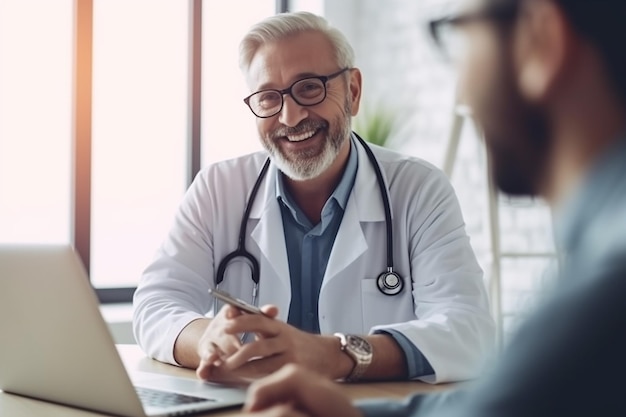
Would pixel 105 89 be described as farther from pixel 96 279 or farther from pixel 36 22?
pixel 96 279

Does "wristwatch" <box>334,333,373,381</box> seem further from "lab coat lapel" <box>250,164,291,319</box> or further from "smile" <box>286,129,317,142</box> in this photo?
"smile" <box>286,129,317,142</box>

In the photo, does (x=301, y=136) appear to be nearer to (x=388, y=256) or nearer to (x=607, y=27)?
(x=388, y=256)

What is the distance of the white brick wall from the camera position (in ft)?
12.4

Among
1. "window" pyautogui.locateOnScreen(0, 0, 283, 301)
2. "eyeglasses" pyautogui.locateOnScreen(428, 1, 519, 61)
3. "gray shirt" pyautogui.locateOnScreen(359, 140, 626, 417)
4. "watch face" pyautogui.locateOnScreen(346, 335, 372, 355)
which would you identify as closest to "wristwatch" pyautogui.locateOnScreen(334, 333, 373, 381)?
"watch face" pyautogui.locateOnScreen(346, 335, 372, 355)

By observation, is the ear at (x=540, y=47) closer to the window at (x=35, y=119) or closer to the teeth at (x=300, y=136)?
the teeth at (x=300, y=136)

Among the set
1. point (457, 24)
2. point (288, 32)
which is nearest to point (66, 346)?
point (457, 24)

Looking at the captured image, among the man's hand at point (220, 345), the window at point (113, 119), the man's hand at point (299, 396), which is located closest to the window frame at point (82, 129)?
the window at point (113, 119)

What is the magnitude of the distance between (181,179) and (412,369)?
2.67 metres

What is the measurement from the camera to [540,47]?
64cm

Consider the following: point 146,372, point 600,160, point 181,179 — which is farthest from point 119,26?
point 600,160

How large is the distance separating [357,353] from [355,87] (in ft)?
3.14

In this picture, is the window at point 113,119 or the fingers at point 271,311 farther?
the window at point 113,119

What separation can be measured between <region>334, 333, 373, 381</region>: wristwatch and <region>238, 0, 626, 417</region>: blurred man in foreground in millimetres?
870

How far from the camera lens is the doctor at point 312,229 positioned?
6.38 ft
